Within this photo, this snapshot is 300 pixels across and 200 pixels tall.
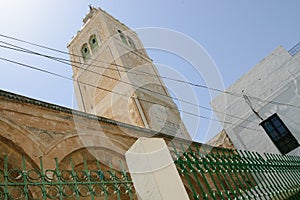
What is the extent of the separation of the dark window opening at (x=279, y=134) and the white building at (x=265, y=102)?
0.04 m

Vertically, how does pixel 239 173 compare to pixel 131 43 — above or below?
below

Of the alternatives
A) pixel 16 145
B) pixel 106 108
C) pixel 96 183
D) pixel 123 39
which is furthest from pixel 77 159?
pixel 123 39

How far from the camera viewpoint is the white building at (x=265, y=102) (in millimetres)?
11461

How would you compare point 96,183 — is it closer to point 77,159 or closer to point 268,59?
point 77,159

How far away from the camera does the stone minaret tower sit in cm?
1305

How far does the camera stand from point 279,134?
11633 millimetres

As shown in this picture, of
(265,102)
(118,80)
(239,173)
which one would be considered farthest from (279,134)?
(239,173)

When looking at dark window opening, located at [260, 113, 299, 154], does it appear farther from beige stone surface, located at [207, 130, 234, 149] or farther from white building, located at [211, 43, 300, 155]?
beige stone surface, located at [207, 130, 234, 149]

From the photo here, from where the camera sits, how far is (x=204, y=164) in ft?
10.2

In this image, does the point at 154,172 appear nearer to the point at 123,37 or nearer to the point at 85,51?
the point at 123,37

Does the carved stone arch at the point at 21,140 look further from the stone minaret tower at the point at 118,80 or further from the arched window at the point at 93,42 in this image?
the arched window at the point at 93,42

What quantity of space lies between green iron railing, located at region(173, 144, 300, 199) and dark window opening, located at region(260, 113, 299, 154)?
6816 millimetres

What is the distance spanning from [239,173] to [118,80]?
11.1 meters

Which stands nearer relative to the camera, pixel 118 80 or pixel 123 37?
pixel 118 80
